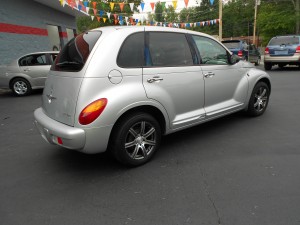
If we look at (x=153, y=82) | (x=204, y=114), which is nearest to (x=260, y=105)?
(x=204, y=114)

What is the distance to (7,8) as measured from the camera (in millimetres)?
12195

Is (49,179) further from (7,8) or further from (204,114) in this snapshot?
(7,8)

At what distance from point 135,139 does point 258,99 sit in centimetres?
308

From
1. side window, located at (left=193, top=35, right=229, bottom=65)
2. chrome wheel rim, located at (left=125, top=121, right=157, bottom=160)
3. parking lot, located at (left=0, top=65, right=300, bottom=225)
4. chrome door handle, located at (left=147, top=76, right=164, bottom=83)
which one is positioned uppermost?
side window, located at (left=193, top=35, right=229, bottom=65)

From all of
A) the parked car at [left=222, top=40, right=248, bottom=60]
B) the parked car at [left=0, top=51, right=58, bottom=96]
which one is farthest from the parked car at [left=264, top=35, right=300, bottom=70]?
the parked car at [left=0, top=51, right=58, bottom=96]

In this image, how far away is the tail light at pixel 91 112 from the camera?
2908 mm

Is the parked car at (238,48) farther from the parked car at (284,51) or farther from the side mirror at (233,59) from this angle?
the side mirror at (233,59)

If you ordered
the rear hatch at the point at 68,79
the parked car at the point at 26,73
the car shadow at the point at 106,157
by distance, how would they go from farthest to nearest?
the parked car at the point at 26,73
the car shadow at the point at 106,157
the rear hatch at the point at 68,79

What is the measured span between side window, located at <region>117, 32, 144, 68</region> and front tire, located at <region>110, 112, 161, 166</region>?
0.64 metres

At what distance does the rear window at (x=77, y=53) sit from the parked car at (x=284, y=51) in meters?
11.5

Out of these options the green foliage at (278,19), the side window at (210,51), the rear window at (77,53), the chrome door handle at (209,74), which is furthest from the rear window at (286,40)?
the green foliage at (278,19)

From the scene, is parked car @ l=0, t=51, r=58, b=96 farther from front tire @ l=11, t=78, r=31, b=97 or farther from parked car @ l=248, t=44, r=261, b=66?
parked car @ l=248, t=44, r=261, b=66

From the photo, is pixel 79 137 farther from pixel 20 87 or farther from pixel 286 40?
pixel 286 40

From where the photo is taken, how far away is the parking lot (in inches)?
98.3
